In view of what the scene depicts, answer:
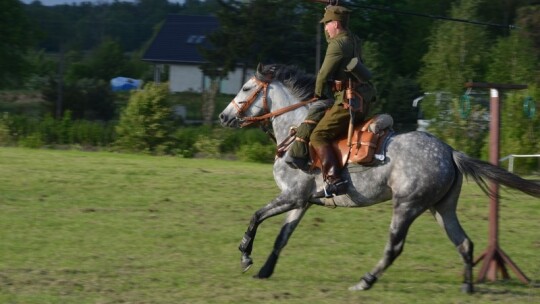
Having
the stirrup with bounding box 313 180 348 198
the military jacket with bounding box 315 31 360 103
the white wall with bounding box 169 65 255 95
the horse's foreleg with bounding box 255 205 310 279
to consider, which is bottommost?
the white wall with bounding box 169 65 255 95

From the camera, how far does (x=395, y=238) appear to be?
29.1 ft

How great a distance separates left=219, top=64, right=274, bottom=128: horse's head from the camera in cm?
997

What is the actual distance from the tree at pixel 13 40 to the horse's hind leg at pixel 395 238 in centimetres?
4679

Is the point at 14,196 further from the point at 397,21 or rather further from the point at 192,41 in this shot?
the point at 192,41

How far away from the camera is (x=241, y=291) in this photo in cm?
866

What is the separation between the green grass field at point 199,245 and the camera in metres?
8.65

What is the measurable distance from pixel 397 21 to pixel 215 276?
50506 mm

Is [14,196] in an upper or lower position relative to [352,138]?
lower

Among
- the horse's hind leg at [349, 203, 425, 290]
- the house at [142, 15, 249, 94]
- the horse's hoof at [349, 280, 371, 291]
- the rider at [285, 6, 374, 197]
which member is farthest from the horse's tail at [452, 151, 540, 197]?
the house at [142, 15, 249, 94]

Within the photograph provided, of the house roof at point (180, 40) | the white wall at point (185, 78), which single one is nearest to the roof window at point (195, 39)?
the house roof at point (180, 40)

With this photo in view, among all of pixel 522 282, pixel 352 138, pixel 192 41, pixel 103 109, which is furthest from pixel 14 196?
pixel 192 41

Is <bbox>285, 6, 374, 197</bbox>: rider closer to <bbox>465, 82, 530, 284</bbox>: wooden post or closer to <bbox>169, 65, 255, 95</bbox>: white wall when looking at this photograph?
<bbox>465, 82, 530, 284</bbox>: wooden post

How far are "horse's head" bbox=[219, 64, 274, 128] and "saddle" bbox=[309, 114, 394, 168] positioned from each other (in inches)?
40.9

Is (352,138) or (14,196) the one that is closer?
(352,138)
